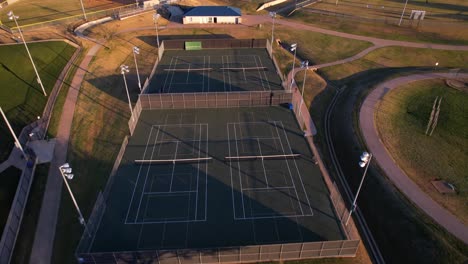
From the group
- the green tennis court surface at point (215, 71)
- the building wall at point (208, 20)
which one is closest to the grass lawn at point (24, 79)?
the green tennis court surface at point (215, 71)

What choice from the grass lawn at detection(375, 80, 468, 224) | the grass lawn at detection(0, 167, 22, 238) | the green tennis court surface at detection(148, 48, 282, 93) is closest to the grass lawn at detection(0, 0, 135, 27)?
the green tennis court surface at detection(148, 48, 282, 93)

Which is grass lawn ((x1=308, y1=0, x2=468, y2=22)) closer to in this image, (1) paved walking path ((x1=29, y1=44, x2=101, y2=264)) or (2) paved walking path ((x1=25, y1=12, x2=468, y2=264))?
(2) paved walking path ((x1=25, y1=12, x2=468, y2=264))

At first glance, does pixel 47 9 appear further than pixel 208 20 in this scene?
Yes

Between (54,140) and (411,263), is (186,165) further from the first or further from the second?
(411,263)

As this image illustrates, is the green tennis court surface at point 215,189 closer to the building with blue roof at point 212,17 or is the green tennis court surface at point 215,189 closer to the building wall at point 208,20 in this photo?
the building wall at point 208,20

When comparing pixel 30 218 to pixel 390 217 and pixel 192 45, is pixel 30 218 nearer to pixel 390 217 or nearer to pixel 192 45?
pixel 390 217

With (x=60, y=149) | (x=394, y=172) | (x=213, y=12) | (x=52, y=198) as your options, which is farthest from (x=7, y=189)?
(x=213, y=12)
